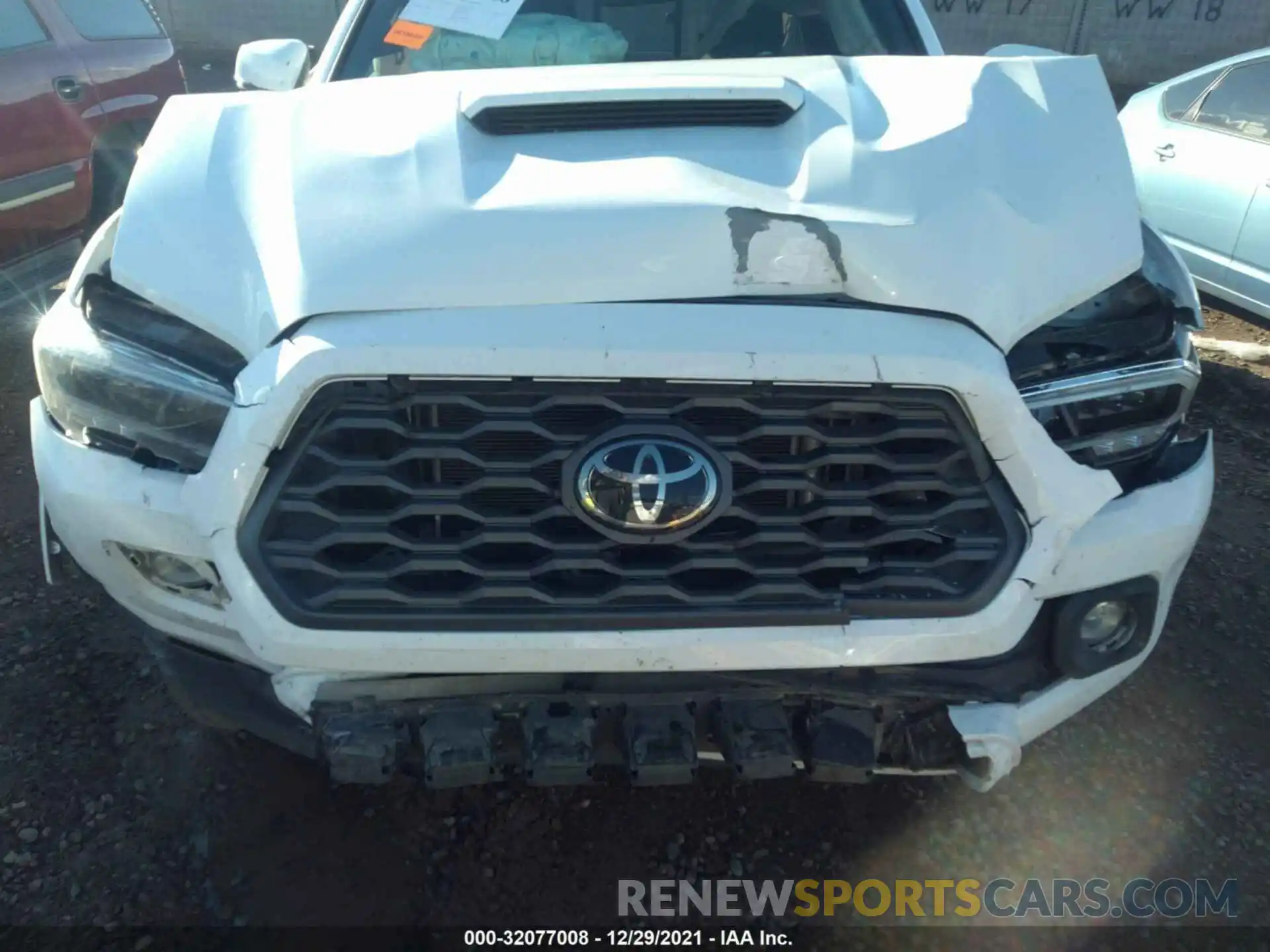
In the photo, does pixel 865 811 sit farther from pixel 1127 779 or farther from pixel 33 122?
pixel 33 122

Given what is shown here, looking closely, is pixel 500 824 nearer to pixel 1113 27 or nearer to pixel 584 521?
pixel 584 521

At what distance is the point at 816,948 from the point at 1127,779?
1.00 m

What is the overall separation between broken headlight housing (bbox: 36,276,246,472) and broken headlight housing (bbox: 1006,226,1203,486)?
1.51 metres

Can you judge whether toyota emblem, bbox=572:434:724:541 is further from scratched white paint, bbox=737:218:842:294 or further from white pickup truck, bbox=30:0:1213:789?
scratched white paint, bbox=737:218:842:294

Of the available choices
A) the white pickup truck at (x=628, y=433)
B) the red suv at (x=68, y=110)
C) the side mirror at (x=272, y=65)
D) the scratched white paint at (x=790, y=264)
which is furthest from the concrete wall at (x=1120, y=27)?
the scratched white paint at (x=790, y=264)

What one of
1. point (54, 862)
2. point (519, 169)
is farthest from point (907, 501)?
point (54, 862)

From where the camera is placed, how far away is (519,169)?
193 cm

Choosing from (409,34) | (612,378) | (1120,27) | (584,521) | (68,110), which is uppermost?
(409,34)

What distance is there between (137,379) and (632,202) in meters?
0.98

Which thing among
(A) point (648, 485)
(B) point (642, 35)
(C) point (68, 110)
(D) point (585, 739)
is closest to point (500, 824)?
(D) point (585, 739)

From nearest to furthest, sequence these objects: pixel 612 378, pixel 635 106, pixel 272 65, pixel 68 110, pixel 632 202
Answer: pixel 612 378
pixel 632 202
pixel 635 106
pixel 272 65
pixel 68 110

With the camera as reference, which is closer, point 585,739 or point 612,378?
point 612,378

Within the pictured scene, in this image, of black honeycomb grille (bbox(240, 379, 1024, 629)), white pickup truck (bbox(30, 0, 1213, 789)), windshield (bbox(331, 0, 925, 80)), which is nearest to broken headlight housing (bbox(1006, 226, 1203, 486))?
white pickup truck (bbox(30, 0, 1213, 789))

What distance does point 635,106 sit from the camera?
2096 millimetres
